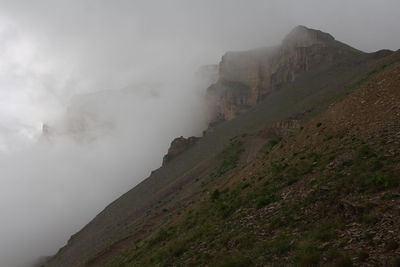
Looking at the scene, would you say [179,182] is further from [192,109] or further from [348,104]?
[192,109]

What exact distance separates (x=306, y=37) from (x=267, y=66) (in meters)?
11.7

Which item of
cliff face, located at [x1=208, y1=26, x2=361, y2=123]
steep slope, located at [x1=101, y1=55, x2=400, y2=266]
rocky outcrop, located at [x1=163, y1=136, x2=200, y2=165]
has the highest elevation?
cliff face, located at [x1=208, y1=26, x2=361, y2=123]

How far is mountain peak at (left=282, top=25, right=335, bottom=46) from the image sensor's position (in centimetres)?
7519

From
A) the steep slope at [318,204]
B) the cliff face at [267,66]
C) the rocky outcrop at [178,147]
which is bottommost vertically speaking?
the steep slope at [318,204]

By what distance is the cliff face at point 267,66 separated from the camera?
229 ft

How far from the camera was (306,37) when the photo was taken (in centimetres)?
7781

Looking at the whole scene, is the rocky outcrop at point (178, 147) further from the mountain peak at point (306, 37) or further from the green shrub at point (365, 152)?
the green shrub at point (365, 152)

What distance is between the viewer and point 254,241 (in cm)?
947

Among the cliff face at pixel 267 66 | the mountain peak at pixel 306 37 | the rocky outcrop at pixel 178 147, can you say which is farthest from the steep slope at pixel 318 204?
the mountain peak at pixel 306 37

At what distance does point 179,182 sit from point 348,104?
86.8 ft

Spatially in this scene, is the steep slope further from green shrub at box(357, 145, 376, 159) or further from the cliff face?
the cliff face

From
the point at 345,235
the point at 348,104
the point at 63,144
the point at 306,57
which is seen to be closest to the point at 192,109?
the point at 306,57

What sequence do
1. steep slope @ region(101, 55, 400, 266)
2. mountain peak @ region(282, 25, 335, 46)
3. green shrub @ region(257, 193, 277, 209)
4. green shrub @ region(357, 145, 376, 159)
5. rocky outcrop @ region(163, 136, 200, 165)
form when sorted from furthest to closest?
mountain peak @ region(282, 25, 335, 46) < rocky outcrop @ region(163, 136, 200, 165) < green shrub @ region(257, 193, 277, 209) < green shrub @ region(357, 145, 376, 159) < steep slope @ region(101, 55, 400, 266)

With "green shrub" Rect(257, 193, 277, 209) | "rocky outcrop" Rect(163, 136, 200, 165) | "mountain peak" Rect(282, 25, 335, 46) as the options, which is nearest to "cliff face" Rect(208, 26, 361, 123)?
"mountain peak" Rect(282, 25, 335, 46)
